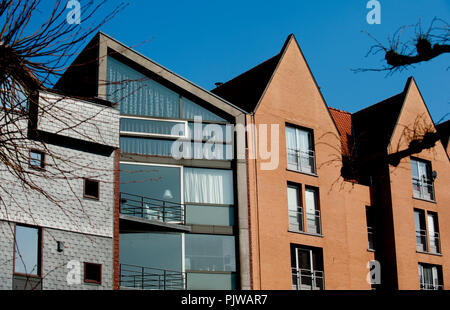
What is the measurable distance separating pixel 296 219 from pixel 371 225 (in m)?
5.04

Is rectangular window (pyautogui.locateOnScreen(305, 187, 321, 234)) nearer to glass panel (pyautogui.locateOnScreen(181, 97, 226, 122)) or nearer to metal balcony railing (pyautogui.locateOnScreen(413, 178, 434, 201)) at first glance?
glass panel (pyautogui.locateOnScreen(181, 97, 226, 122))

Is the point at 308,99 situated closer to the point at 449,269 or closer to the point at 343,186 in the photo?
the point at 343,186

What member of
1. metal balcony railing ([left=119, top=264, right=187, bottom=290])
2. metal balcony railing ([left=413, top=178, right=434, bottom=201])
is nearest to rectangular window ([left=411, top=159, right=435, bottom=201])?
metal balcony railing ([left=413, top=178, right=434, bottom=201])

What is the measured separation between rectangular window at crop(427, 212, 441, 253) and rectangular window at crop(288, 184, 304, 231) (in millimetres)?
7436

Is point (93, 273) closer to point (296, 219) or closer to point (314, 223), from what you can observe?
point (296, 219)

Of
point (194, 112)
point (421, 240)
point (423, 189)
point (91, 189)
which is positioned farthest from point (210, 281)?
point (423, 189)

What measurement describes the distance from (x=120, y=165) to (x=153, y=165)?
4.26 ft

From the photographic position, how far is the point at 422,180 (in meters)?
33.1

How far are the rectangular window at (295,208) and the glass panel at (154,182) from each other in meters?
4.66

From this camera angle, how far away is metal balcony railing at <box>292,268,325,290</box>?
27123 millimetres

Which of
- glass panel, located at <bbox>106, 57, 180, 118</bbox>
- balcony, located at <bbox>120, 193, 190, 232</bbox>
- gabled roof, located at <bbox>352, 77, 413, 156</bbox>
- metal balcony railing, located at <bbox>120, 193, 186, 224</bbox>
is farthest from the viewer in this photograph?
gabled roof, located at <bbox>352, 77, 413, 156</bbox>

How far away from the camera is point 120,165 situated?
24.5 m

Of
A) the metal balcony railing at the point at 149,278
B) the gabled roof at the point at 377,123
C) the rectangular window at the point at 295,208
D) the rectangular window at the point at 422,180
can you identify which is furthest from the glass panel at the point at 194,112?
the rectangular window at the point at 422,180
